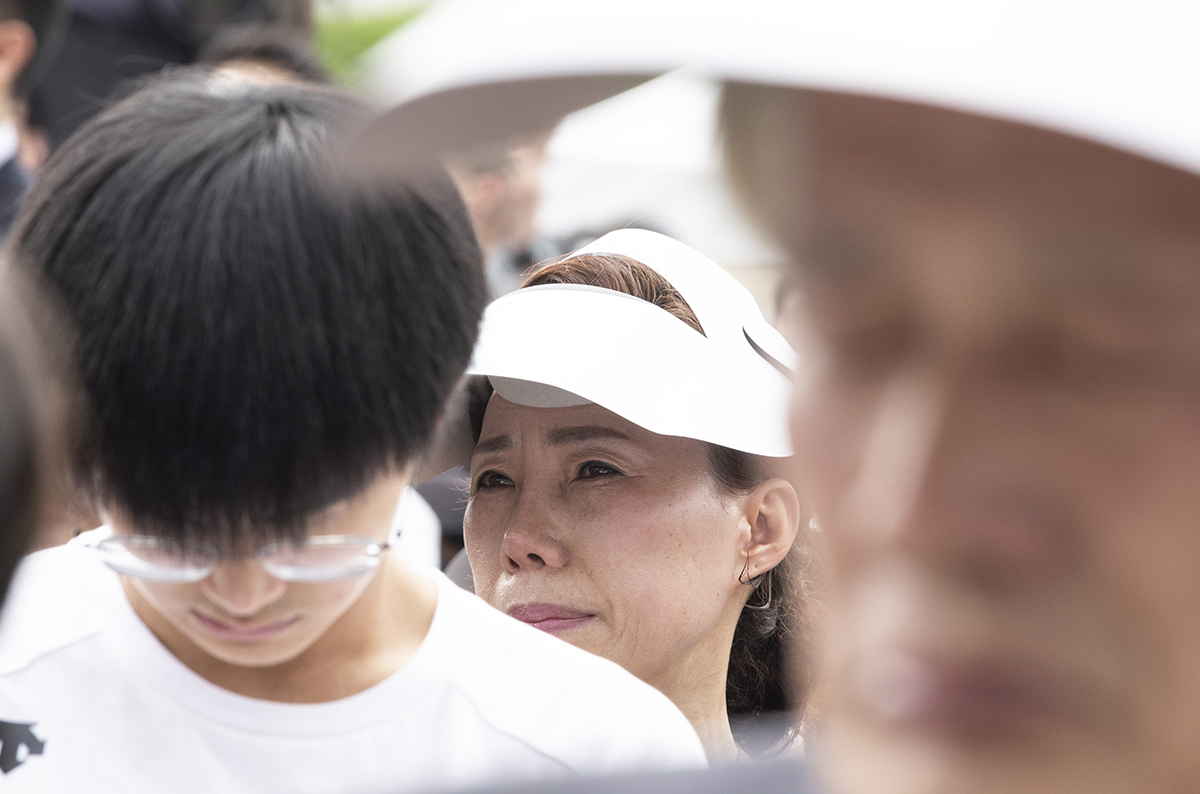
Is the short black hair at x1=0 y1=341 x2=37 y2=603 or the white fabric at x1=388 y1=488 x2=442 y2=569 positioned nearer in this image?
the short black hair at x1=0 y1=341 x2=37 y2=603

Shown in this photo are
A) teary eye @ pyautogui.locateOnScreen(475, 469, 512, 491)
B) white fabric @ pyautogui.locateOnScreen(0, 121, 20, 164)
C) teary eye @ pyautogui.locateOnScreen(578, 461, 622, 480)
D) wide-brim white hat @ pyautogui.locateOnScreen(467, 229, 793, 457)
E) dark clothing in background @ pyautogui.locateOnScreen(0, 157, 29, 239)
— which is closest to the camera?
wide-brim white hat @ pyautogui.locateOnScreen(467, 229, 793, 457)

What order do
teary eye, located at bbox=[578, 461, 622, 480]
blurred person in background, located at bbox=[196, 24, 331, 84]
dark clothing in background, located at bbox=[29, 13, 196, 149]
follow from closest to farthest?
teary eye, located at bbox=[578, 461, 622, 480] → blurred person in background, located at bbox=[196, 24, 331, 84] → dark clothing in background, located at bbox=[29, 13, 196, 149]

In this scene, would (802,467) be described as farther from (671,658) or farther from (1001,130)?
(671,658)

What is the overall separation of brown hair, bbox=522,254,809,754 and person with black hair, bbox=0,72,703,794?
464 millimetres

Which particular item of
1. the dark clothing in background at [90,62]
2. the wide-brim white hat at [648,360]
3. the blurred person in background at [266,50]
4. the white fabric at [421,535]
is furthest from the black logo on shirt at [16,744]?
the dark clothing in background at [90,62]

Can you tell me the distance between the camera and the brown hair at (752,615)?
1965 mm

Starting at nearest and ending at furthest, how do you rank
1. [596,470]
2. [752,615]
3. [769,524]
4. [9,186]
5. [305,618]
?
[305,618] → [596,470] → [769,524] → [752,615] → [9,186]

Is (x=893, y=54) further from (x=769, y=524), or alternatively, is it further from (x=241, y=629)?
(x=769, y=524)

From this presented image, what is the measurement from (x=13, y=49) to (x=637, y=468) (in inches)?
103

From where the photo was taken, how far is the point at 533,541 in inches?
73.2

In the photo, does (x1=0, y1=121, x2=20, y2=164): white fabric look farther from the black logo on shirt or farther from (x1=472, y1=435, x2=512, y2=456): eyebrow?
the black logo on shirt

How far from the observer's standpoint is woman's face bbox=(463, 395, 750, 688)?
1.86 metres

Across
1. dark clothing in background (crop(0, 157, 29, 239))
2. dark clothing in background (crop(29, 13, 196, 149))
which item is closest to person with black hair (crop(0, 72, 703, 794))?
dark clothing in background (crop(0, 157, 29, 239))

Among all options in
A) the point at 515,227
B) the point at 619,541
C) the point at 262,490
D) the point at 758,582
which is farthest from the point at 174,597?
the point at 515,227
